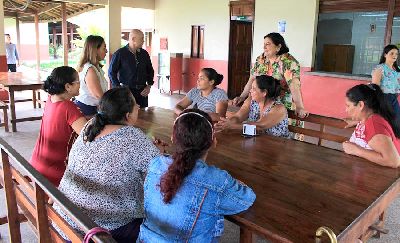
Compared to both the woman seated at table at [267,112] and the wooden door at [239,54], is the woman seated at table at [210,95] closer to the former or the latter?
the woman seated at table at [267,112]

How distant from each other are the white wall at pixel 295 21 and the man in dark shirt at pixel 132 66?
326cm

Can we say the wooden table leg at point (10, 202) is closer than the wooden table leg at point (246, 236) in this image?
No

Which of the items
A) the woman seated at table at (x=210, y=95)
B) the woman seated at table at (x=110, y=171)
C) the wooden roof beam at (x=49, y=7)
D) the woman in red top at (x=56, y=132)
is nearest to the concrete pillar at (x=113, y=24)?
the wooden roof beam at (x=49, y=7)

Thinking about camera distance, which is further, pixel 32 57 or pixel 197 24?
pixel 32 57

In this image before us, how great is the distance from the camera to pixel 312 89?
20.5ft

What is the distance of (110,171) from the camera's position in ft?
4.64

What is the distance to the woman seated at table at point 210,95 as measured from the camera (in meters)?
2.99

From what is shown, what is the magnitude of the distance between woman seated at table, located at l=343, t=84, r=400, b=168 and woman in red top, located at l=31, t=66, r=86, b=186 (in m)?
1.51

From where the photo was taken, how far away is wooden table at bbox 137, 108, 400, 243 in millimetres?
1226

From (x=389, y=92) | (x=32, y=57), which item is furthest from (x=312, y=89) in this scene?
(x=32, y=57)

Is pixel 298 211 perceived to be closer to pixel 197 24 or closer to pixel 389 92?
pixel 389 92

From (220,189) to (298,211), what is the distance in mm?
322

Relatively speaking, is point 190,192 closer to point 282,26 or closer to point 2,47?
point 282,26

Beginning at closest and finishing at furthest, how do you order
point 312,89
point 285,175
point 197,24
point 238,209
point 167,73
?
1. point 238,209
2. point 285,175
3. point 312,89
4. point 197,24
5. point 167,73
